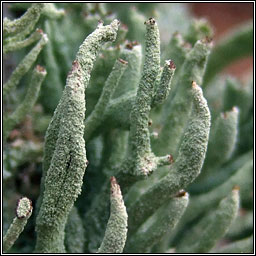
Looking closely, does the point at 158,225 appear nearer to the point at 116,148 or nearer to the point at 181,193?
the point at 181,193

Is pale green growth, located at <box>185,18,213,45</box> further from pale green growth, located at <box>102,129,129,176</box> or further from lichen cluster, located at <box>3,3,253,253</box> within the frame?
pale green growth, located at <box>102,129,129,176</box>

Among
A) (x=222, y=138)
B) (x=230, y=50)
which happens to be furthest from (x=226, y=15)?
(x=222, y=138)

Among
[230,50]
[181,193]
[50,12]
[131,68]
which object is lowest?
[181,193]

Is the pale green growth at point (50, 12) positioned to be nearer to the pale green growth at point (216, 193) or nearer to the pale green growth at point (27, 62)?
the pale green growth at point (27, 62)

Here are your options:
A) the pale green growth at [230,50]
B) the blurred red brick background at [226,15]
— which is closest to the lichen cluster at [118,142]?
the pale green growth at [230,50]

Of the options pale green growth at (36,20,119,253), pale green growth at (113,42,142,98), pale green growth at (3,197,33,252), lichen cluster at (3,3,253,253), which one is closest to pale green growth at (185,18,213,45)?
lichen cluster at (3,3,253,253)

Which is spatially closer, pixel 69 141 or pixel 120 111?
pixel 69 141

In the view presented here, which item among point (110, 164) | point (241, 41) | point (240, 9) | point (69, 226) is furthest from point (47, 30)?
point (240, 9)
